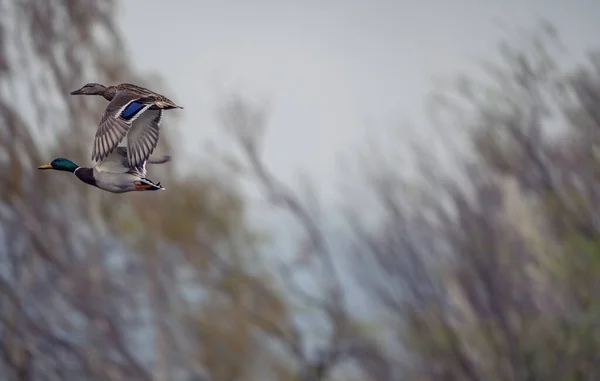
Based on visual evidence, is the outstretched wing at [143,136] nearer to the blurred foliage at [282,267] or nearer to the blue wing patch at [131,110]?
the blue wing patch at [131,110]

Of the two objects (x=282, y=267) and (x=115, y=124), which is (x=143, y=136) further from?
(x=282, y=267)

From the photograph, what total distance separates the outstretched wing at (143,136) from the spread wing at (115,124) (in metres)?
0.07

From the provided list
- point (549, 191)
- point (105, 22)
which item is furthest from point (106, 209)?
point (549, 191)

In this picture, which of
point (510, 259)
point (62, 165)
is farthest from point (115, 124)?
point (510, 259)

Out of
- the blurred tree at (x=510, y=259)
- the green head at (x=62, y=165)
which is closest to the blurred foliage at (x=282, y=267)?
the blurred tree at (x=510, y=259)

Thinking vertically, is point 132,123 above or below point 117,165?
above

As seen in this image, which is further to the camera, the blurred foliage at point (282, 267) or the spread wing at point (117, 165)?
the blurred foliage at point (282, 267)

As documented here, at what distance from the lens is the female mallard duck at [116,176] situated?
2.43 m

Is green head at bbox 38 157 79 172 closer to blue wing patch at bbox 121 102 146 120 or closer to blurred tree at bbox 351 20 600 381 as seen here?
blue wing patch at bbox 121 102 146 120

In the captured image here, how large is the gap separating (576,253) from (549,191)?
1.02 m

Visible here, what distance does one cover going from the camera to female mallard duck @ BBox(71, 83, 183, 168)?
2471 millimetres

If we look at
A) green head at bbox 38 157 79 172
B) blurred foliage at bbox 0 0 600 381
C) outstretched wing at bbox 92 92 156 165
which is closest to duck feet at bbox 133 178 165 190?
outstretched wing at bbox 92 92 156 165

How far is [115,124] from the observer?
2484 millimetres

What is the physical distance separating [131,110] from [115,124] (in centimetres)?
6
